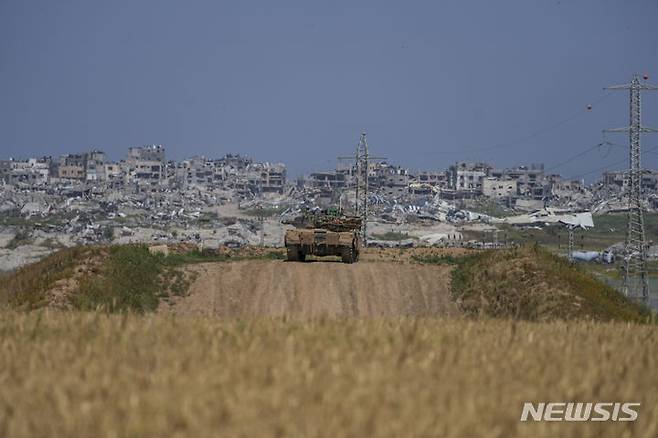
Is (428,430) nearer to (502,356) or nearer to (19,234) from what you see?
(502,356)

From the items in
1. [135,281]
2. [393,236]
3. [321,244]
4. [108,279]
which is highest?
[321,244]

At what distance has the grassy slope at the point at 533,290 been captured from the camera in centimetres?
3225

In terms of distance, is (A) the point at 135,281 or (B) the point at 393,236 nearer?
(A) the point at 135,281

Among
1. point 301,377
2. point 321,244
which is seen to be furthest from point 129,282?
point 301,377

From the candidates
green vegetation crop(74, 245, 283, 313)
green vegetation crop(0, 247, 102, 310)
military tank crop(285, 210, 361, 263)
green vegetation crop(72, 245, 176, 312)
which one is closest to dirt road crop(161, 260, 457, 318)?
green vegetation crop(74, 245, 283, 313)

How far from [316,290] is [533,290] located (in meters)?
7.64

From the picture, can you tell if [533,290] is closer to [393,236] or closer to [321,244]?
[321,244]

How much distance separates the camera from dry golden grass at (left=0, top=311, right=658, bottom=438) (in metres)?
10.7

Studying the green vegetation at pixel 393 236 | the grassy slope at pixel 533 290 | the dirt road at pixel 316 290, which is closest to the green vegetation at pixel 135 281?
the dirt road at pixel 316 290

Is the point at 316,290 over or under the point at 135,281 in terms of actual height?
under

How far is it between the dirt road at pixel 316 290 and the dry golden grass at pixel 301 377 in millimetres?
16497

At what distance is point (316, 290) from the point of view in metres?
38.5

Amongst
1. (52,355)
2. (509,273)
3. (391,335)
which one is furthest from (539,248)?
(52,355)

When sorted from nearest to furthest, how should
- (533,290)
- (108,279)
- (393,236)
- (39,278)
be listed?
(533,290) < (39,278) < (108,279) < (393,236)
